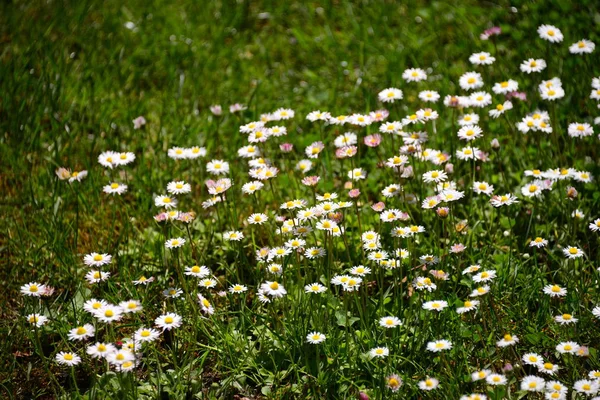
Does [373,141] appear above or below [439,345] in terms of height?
above

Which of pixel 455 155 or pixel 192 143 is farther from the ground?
pixel 455 155

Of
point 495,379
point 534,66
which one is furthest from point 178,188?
point 534,66

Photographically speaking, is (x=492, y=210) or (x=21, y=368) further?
(x=492, y=210)

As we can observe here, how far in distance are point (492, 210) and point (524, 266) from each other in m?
0.33

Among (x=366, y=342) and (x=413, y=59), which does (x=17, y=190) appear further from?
(x=413, y=59)

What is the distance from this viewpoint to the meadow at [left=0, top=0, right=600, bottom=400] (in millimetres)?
2195

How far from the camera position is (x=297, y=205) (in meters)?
2.44

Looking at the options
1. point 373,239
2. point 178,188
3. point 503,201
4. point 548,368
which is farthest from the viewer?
point 178,188

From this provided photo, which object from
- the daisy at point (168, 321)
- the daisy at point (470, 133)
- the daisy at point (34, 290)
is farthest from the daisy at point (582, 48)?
the daisy at point (34, 290)

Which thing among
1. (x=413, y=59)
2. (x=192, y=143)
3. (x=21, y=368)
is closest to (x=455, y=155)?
(x=413, y=59)

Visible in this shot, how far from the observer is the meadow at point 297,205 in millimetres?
2195

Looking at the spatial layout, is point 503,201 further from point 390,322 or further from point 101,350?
point 101,350

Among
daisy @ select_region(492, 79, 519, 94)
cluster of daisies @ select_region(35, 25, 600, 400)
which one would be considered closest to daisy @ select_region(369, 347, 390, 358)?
cluster of daisies @ select_region(35, 25, 600, 400)

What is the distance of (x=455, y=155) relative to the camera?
2.94m
